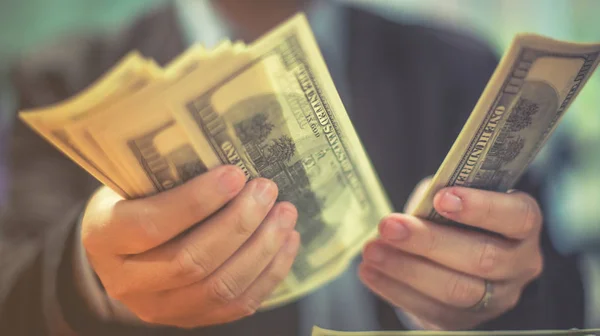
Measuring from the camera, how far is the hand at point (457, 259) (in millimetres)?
504

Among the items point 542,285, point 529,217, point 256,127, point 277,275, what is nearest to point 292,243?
point 277,275

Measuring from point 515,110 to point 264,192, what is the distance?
0.92ft

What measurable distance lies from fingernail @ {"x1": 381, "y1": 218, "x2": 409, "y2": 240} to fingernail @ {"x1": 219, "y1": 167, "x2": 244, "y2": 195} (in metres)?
0.18

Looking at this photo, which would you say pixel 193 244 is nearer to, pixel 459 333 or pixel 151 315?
pixel 151 315

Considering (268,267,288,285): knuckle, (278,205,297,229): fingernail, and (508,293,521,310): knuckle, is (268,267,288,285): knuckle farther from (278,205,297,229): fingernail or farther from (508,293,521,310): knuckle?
(508,293,521,310): knuckle

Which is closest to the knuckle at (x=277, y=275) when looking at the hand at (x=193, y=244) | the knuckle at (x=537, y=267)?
the hand at (x=193, y=244)

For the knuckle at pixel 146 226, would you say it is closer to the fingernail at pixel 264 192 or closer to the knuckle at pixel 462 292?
the fingernail at pixel 264 192

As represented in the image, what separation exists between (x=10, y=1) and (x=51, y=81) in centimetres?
11

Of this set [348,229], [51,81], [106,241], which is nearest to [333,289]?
[348,229]

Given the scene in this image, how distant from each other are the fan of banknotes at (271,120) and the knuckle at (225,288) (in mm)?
83

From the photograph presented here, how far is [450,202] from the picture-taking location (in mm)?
483

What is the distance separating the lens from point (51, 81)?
565 millimetres

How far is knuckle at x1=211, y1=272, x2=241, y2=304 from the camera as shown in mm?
479

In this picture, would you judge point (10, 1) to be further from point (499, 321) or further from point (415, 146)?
point (499, 321)
